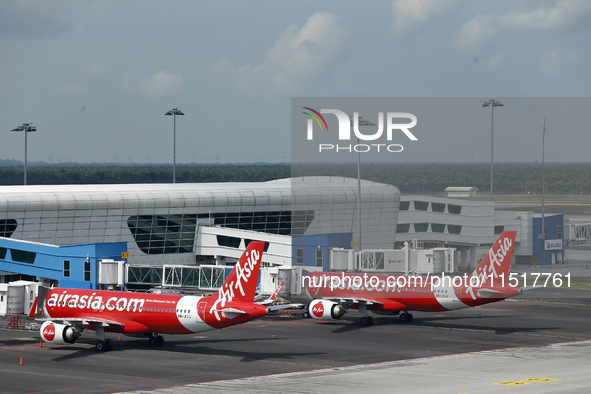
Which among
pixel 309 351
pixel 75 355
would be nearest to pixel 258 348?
pixel 309 351

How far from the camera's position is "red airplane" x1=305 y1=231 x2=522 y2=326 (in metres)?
59.7

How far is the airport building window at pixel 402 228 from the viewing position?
12075 cm

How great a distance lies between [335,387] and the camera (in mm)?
40125

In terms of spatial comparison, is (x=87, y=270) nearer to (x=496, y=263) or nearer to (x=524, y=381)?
(x=496, y=263)

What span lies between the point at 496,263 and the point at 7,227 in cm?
5826

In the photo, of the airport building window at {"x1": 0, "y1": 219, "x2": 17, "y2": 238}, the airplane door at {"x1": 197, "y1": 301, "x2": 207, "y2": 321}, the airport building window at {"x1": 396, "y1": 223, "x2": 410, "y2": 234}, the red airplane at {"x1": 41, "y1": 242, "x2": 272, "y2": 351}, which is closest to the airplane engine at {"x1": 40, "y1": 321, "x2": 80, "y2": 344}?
the red airplane at {"x1": 41, "y1": 242, "x2": 272, "y2": 351}

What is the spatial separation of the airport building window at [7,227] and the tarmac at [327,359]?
32.1 meters

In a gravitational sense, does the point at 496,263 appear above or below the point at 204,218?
below

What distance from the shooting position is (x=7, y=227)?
309 ft

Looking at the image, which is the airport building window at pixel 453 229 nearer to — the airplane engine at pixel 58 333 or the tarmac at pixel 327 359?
the tarmac at pixel 327 359

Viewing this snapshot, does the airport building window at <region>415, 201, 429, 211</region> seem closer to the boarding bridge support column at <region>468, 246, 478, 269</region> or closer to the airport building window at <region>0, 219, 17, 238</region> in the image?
the boarding bridge support column at <region>468, 246, 478, 269</region>

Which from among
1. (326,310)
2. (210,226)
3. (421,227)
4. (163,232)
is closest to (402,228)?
(421,227)

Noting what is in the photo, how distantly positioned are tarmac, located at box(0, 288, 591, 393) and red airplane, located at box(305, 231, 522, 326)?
147 cm

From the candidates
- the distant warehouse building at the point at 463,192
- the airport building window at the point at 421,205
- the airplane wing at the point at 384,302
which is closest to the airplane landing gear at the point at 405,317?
the airplane wing at the point at 384,302
